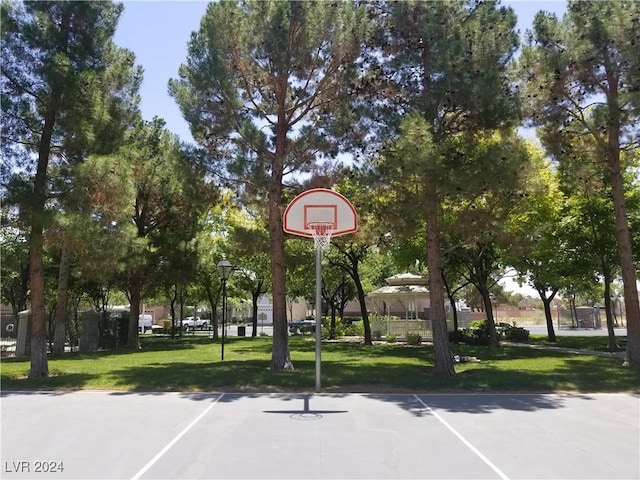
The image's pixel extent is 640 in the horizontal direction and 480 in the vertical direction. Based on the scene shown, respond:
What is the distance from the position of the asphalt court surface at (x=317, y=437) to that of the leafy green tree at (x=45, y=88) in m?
4.66

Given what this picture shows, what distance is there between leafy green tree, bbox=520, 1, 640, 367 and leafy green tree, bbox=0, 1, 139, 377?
12054 mm

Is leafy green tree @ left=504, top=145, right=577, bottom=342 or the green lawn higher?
leafy green tree @ left=504, top=145, right=577, bottom=342

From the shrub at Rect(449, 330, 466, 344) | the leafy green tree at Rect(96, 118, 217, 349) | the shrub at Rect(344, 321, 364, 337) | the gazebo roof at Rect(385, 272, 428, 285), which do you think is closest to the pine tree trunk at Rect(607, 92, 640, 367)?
the shrub at Rect(449, 330, 466, 344)

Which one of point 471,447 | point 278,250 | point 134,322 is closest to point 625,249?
point 278,250

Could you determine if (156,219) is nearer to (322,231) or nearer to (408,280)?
(408,280)

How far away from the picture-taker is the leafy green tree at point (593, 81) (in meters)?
15.5

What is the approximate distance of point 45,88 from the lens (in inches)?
552

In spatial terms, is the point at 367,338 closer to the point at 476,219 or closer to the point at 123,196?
the point at 476,219

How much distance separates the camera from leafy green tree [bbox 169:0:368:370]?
1449cm

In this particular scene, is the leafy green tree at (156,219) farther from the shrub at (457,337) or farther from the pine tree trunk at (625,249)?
the pine tree trunk at (625,249)

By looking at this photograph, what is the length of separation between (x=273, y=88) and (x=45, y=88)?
20.0 feet

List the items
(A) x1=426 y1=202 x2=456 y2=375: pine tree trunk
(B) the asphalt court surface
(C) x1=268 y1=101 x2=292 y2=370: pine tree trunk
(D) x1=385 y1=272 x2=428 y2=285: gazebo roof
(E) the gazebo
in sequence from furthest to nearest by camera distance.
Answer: (D) x1=385 y1=272 x2=428 y2=285: gazebo roof < (E) the gazebo < (C) x1=268 y1=101 x2=292 y2=370: pine tree trunk < (A) x1=426 y1=202 x2=456 y2=375: pine tree trunk < (B) the asphalt court surface

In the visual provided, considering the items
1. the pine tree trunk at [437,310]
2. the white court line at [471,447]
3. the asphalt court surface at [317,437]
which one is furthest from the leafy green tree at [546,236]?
the white court line at [471,447]

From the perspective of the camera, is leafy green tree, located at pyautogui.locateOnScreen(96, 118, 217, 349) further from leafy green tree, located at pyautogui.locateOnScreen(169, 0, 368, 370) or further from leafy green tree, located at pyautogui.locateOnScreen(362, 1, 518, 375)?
leafy green tree, located at pyautogui.locateOnScreen(362, 1, 518, 375)
